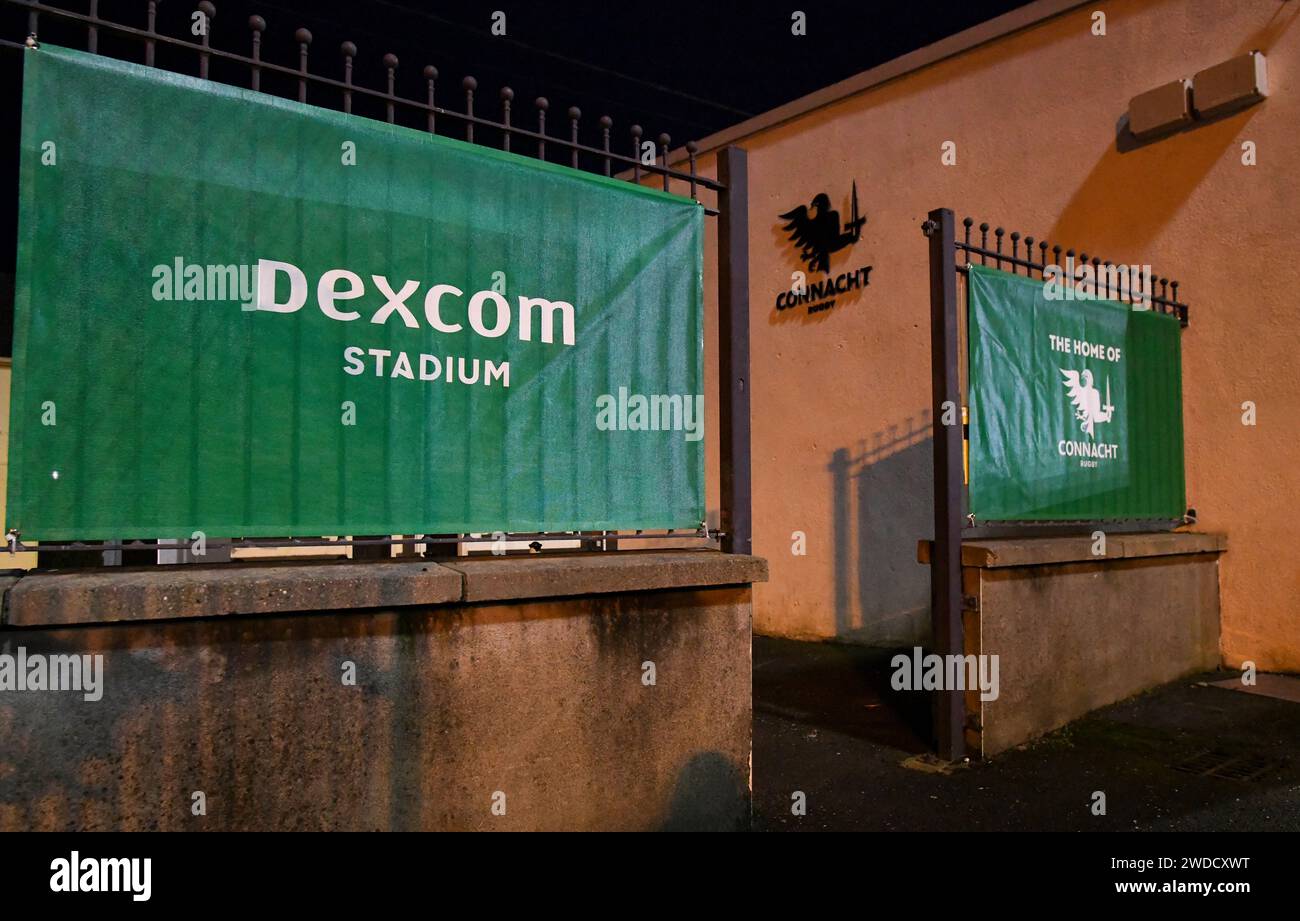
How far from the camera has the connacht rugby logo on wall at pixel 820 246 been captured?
8633 mm

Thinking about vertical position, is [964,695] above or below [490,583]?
below

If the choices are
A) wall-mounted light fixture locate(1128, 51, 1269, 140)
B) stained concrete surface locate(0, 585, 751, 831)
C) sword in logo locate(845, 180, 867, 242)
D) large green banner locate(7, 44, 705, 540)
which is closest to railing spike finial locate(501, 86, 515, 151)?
large green banner locate(7, 44, 705, 540)

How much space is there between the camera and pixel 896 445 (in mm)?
8125

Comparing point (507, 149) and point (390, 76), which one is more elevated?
point (390, 76)

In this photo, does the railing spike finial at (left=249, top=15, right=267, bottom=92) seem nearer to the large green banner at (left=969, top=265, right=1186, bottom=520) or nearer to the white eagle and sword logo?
the large green banner at (left=969, top=265, right=1186, bottom=520)

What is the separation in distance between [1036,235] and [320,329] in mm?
6725

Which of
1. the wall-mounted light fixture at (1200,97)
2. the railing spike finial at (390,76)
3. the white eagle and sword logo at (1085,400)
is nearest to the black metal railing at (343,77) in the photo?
the railing spike finial at (390,76)

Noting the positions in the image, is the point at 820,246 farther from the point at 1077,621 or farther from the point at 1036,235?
the point at 1077,621

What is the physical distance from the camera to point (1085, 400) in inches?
222

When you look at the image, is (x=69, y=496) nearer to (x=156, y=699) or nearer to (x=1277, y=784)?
(x=156, y=699)

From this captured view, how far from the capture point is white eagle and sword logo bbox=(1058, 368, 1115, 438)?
18.1 feet

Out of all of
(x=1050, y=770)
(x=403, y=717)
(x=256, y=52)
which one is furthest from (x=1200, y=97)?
(x=403, y=717)
